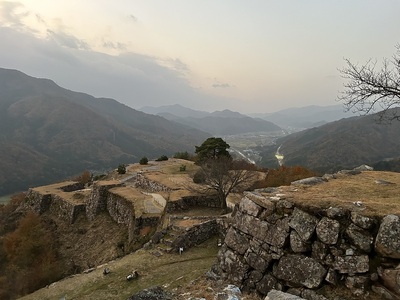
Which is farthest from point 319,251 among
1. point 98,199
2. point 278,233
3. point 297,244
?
point 98,199

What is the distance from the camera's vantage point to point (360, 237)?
7406 mm

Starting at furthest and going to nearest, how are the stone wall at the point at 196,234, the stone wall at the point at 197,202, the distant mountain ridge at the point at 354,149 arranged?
the distant mountain ridge at the point at 354,149
the stone wall at the point at 197,202
the stone wall at the point at 196,234

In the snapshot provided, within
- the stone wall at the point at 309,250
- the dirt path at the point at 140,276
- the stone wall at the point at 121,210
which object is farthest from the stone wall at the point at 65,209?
the stone wall at the point at 309,250

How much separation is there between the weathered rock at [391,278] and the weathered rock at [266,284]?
276 centimetres

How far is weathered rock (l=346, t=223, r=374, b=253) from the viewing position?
730 cm

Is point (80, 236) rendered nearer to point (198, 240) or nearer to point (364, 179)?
point (198, 240)

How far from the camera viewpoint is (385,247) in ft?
23.1

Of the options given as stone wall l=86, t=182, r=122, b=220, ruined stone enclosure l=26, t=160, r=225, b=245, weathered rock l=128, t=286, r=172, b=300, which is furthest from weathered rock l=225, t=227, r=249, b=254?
stone wall l=86, t=182, r=122, b=220

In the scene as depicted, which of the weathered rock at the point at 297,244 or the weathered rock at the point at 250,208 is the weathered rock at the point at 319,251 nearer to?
the weathered rock at the point at 297,244

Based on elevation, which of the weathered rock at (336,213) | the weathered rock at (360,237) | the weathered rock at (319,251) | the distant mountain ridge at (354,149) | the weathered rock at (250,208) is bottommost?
the distant mountain ridge at (354,149)

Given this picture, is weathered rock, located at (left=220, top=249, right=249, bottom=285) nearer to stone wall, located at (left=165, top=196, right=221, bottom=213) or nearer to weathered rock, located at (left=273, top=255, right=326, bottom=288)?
weathered rock, located at (left=273, top=255, right=326, bottom=288)

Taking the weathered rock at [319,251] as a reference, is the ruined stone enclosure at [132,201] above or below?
below

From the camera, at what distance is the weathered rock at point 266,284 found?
8.54 m

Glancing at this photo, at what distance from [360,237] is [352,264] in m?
0.71
